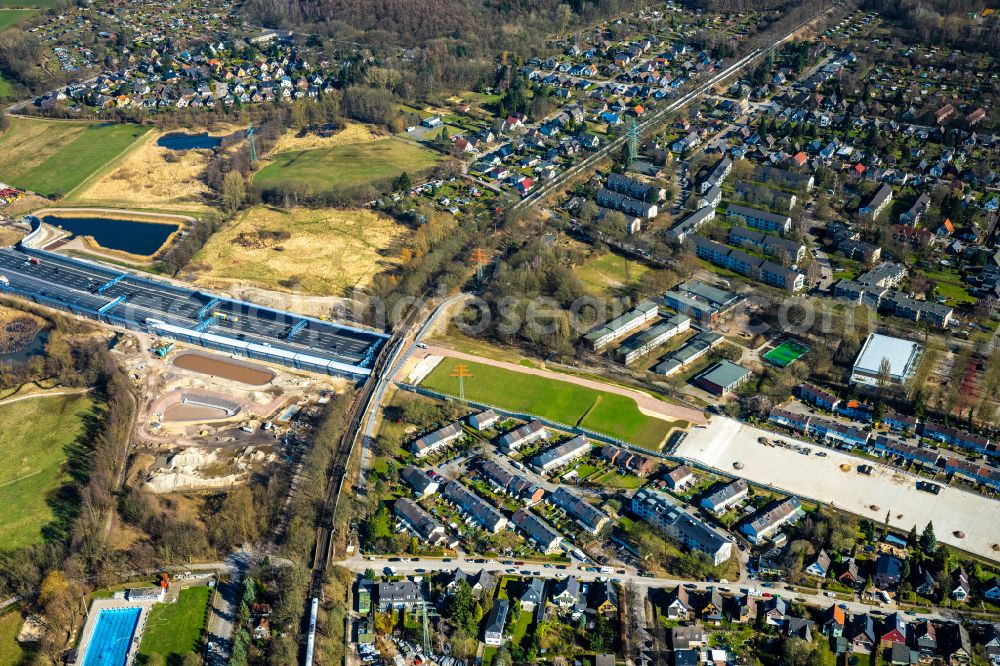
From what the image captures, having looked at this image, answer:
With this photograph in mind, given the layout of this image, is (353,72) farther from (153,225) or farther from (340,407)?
(340,407)

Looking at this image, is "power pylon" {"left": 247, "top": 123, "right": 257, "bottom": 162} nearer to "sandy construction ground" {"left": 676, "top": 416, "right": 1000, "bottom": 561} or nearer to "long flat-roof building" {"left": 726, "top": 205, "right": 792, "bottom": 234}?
→ "long flat-roof building" {"left": 726, "top": 205, "right": 792, "bottom": 234}

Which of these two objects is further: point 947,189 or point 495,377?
point 947,189

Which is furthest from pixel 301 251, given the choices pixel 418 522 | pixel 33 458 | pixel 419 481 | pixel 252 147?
pixel 418 522

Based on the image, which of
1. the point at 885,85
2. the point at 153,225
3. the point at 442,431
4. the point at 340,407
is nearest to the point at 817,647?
the point at 442,431

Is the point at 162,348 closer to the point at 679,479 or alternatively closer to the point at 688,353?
the point at 688,353

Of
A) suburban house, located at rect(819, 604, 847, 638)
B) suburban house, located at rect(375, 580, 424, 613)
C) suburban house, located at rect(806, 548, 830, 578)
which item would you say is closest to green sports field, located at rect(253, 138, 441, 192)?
suburban house, located at rect(375, 580, 424, 613)

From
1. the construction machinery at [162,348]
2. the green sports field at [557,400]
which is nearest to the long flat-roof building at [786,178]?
the green sports field at [557,400]
